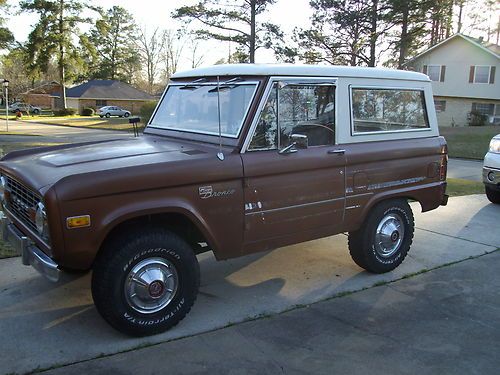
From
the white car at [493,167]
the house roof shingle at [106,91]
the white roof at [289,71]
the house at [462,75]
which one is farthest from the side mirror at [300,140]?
the house roof shingle at [106,91]

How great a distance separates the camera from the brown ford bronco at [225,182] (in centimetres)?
342

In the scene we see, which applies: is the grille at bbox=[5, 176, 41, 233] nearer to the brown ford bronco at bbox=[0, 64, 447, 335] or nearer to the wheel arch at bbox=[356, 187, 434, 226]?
the brown ford bronco at bbox=[0, 64, 447, 335]

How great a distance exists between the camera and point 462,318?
4188mm

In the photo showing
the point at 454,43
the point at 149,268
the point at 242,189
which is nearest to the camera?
the point at 149,268

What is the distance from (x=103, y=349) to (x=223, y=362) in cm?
88

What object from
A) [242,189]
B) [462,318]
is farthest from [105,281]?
[462,318]

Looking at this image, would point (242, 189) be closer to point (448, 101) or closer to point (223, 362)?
point (223, 362)

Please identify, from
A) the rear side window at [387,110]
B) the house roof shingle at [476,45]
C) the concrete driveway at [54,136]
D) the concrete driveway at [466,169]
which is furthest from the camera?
the house roof shingle at [476,45]

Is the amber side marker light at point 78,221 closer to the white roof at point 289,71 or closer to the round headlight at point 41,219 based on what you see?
the round headlight at point 41,219

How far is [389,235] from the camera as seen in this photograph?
5133 millimetres

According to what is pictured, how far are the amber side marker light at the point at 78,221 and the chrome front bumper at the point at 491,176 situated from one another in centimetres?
727

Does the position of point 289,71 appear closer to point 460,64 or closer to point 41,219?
point 41,219

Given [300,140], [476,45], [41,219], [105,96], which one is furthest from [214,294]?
[105,96]

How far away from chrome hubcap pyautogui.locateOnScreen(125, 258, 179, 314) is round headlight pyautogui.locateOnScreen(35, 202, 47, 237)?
67cm
